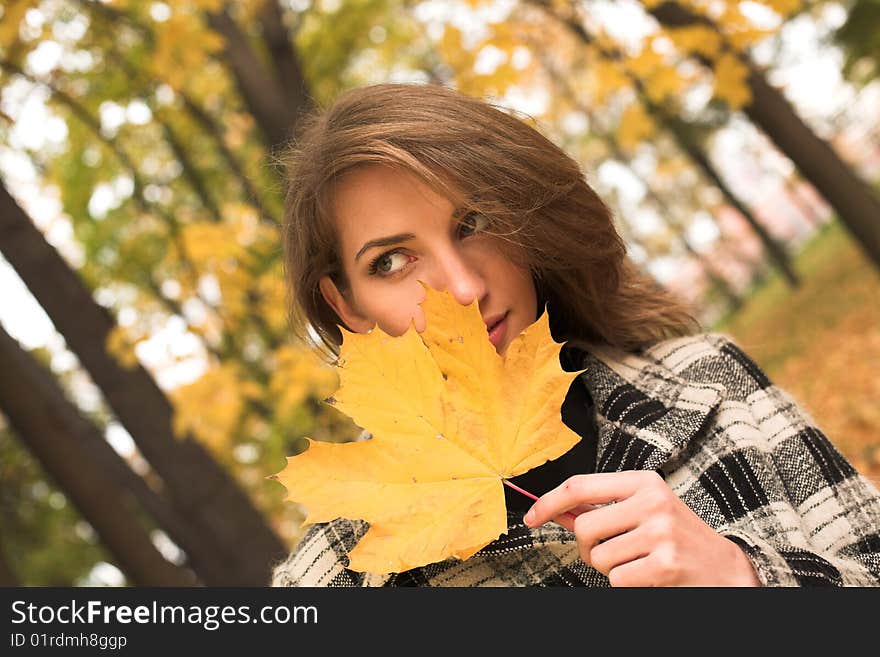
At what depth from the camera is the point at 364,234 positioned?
5.65ft

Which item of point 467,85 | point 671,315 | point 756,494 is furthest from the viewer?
point 467,85

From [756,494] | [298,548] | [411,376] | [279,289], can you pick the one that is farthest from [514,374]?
[279,289]

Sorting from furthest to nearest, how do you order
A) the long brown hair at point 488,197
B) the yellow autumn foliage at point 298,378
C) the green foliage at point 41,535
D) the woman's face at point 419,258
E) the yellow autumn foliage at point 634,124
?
the green foliage at point 41,535, the yellow autumn foliage at point 634,124, the yellow autumn foliage at point 298,378, the long brown hair at point 488,197, the woman's face at point 419,258

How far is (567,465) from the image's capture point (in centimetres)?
175

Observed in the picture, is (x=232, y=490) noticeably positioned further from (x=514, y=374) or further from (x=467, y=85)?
(x=514, y=374)

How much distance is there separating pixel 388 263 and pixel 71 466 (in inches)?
113

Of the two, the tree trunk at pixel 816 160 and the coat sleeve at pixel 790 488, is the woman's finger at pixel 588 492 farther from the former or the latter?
the tree trunk at pixel 816 160

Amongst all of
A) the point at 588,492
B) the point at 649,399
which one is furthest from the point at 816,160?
the point at 588,492

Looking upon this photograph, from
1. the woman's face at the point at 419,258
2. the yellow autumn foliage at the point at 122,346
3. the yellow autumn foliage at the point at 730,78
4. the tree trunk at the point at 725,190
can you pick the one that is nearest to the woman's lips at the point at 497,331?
the woman's face at the point at 419,258

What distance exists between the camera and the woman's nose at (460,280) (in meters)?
1.54

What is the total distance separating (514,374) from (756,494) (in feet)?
2.13

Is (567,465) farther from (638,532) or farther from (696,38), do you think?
(696,38)

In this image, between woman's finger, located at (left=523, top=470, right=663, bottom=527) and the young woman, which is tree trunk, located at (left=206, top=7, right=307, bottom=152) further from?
woman's finger, located at (left=523, top=470, right=663, bottom=527)

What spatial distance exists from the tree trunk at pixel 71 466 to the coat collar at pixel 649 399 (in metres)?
2.86
